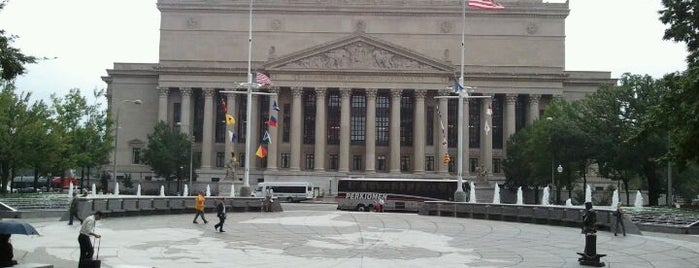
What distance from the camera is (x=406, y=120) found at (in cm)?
9431

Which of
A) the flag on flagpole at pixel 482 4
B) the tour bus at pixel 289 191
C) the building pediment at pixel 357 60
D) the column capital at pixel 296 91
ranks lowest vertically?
the tour bus at pixel 289 191

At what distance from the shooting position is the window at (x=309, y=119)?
9444cm

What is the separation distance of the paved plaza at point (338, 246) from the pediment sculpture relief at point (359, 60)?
182 ft

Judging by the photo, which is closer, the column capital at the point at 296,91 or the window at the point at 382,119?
the column capital at the point at 296,91

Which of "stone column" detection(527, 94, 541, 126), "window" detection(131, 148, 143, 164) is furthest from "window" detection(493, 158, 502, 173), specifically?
"window" detection(131, 148, 143, 164)

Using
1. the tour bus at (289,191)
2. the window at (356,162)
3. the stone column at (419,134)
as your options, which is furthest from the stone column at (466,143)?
the tour bus at (289,191)

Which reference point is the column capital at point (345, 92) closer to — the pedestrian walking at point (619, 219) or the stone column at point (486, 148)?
the stone column at point (486, 148)

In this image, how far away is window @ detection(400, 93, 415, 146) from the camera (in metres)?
94.1

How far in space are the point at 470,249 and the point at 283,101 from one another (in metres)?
70.7

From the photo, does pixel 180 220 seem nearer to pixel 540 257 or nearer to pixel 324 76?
pixel 540 257

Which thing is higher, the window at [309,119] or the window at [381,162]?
the window at [309,119]

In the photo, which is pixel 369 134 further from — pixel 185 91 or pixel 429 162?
pixel 185 91

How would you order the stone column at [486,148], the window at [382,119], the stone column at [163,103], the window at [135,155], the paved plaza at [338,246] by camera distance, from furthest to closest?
the window at [135,155] → the window at [382,119] → the stone column at [163,103] → the stone column at [486,148] → the paved plaza at [338,246]

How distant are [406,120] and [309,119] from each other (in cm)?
1317
